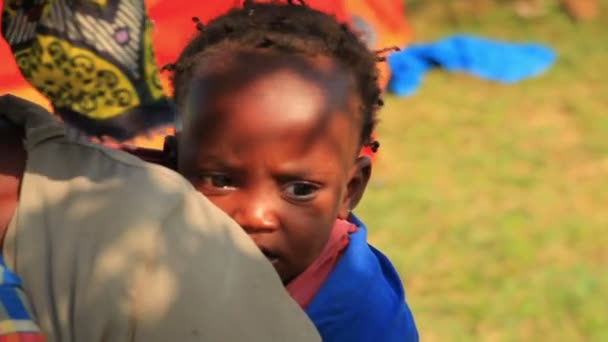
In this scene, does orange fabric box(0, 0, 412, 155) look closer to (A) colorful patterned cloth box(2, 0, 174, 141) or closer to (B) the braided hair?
(A) colorful patterned cloth box(2, 0, 174, 141)

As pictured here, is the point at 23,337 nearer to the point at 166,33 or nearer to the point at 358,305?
the point at 358,305

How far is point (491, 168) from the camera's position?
19.8ft

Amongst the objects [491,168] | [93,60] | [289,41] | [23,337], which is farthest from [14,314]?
[491,168]

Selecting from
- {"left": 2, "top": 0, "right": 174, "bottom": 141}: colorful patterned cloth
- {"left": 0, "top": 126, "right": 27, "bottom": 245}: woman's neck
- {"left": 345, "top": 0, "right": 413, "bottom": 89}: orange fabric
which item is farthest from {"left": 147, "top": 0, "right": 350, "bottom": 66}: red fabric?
{"left": 345, "top": 0, "right": 413, "bottom": 89}: orange fabric

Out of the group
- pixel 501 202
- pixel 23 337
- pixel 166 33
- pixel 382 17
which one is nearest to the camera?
pixel 23 337

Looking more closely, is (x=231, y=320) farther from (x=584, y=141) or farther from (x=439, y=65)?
(x=439, y=65)

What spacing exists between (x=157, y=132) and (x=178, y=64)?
28.8 inches

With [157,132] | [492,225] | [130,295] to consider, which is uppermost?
[130,295]

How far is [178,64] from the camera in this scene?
208cm

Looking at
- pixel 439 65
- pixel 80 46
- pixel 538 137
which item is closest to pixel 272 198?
pixel 80 46

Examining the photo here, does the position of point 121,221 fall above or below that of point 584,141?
above

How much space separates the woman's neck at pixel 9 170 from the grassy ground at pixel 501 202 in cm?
307

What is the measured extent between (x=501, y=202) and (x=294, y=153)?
3877 millimetres

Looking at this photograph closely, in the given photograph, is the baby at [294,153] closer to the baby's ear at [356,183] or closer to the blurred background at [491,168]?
the baby's ear at [356,183]
